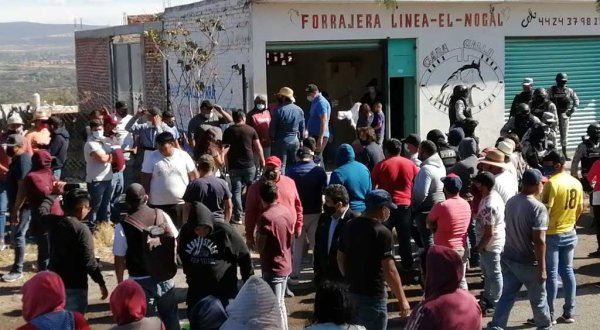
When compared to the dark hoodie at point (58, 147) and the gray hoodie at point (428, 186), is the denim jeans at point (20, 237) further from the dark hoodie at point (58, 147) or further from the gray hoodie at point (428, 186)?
the gray hoodie at point (428, 186)

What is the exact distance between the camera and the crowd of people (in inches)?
221

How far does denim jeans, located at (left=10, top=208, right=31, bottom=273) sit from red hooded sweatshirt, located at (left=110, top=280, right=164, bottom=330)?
16.0ft

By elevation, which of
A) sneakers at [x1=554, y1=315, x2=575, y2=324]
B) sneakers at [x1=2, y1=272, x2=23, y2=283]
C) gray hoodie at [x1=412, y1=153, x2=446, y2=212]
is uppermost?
gray hoodie at [x1=412, y1=153, x2=446, y2=212]

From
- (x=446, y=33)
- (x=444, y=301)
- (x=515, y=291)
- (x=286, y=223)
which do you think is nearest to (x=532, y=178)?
(x=515, y=291)

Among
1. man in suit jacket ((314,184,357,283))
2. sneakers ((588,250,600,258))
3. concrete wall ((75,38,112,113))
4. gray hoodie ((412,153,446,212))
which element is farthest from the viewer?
concrete wall ((75,38,112,113))

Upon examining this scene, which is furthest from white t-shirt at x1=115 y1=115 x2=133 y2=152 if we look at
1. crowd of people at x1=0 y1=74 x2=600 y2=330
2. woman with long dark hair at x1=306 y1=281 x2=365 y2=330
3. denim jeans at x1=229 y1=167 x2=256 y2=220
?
woman with long dark hair at x1=306 y1=281 x2=365 y2=330

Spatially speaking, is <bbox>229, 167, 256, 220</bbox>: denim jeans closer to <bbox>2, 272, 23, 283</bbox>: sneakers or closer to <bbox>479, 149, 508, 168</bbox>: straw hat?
<bbox>2, 272, 23, 283</bbox>: sneakers

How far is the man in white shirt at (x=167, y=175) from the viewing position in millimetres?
10273

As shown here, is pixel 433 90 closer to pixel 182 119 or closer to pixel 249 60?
pixel 249 60

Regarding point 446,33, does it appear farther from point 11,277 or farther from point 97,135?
point 11,277

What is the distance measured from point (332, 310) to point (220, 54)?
13.1 metres

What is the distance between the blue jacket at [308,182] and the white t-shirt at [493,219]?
2035mm

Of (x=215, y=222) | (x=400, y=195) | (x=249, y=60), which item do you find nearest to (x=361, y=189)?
(x=400, y=195)

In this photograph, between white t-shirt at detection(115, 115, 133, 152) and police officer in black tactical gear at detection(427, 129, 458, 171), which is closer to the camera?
police officer in black tactical gear at detection(427, 129, 458, 171)
